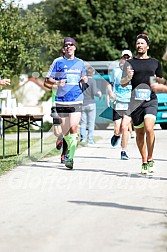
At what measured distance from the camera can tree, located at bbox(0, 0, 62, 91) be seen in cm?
2767

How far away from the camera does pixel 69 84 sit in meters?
12.8

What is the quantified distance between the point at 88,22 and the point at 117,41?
2353 mm

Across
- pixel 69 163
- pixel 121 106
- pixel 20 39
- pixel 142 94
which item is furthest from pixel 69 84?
pixel 20 39

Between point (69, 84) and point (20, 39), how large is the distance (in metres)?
16.7

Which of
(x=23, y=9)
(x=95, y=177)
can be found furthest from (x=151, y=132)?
(x=23, y=9)

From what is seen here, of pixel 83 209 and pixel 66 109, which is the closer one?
pixel 83 209

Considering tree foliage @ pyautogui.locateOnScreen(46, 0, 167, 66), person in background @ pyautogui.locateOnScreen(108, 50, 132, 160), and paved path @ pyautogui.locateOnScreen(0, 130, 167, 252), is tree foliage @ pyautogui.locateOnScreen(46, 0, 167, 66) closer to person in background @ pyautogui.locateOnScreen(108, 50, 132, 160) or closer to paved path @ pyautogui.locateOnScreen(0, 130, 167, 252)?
person in background @ pyautogui.locateOnScreen(108, 50, 132, 160)

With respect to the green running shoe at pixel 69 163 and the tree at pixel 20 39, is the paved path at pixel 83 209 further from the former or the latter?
the tree at pixel 20 39

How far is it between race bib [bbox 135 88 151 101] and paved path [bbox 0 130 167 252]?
1.12 meters

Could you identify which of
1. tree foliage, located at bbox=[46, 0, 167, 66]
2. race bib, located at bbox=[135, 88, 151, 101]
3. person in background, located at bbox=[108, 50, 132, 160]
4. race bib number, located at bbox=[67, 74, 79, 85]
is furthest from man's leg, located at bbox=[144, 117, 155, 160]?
tree foliage, located at bbox=[46, 0, 167, 66]

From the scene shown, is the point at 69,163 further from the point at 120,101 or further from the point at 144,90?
the point at 120,101

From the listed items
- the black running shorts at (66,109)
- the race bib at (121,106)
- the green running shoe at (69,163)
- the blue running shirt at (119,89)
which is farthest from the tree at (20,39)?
the green running shoe at (69,163)

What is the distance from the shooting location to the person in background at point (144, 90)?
11.7m

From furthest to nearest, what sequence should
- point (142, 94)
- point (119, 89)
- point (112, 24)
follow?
1. point (112, 24)
2. point (119, 89)
3. point (142, 94)
